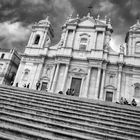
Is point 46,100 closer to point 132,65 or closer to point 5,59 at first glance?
point 132,65

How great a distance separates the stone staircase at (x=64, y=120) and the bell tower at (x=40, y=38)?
15.8 metres

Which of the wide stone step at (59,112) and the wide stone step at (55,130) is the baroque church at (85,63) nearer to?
the wide stone step at (59,112)

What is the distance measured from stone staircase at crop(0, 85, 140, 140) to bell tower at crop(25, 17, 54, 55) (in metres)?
15.8

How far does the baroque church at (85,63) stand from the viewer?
2130 centimetres

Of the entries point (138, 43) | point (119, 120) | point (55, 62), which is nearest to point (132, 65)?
point (138, 43)

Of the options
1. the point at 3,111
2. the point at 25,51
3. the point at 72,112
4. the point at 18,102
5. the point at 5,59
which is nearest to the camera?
the point at 3,111

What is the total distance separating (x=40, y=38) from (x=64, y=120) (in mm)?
21294

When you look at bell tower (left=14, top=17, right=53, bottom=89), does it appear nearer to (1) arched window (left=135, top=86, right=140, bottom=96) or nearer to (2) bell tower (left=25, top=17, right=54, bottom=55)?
(2) bell tower (left=25, top=17, right=54, bottom=55)

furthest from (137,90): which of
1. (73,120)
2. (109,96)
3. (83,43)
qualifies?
(73,120)

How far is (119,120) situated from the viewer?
27.8 ft

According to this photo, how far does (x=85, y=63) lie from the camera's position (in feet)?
75.5

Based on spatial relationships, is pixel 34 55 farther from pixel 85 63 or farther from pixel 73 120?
pixel 73 120

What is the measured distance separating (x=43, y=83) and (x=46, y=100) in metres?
13.2

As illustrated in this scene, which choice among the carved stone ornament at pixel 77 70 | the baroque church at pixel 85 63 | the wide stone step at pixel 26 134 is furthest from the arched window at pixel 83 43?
the wide stone step at pixel 26 134
